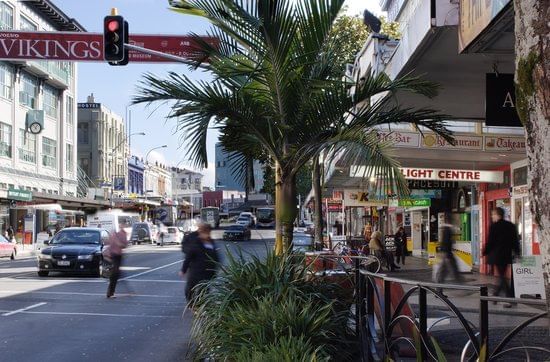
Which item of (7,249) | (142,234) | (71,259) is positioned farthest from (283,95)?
(142,234)

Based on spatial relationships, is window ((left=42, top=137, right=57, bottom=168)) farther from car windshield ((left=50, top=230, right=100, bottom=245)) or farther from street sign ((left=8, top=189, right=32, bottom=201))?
car windshield ((left=50, top=230, right=100, bottom=245))

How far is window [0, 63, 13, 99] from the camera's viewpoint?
48.4 metres

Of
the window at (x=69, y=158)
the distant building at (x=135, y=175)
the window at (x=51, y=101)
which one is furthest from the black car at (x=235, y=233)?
the distant building at (x=135, y=175)

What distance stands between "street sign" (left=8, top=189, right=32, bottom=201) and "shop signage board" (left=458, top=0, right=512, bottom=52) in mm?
39063

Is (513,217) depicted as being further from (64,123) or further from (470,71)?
(64,123)

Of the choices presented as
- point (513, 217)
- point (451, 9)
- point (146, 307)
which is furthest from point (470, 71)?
point (513, 217)

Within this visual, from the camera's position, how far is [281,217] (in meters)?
9.02

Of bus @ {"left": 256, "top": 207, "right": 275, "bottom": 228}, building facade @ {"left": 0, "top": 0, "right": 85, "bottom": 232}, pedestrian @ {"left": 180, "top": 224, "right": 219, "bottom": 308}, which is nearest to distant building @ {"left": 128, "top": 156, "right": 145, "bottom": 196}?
bus @ {"left": 256, "top": 207, "right": 275, "bottom": 228}

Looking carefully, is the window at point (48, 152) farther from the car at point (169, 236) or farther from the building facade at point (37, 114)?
the car at point (169, 236)

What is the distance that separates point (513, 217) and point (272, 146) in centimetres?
1250

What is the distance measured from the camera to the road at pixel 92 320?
30.5 ft

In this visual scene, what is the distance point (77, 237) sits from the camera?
904 inches

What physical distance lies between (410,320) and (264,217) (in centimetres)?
7822

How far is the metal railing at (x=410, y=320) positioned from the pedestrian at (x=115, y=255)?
9.12 meters
